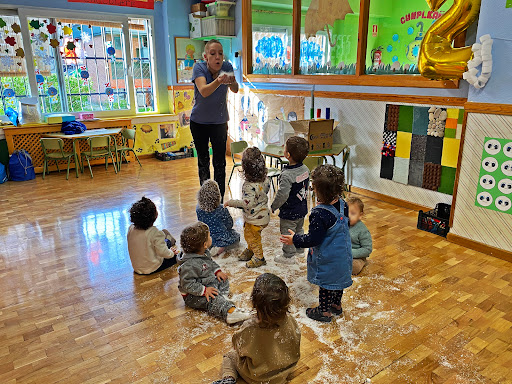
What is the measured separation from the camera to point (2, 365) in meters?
2.02

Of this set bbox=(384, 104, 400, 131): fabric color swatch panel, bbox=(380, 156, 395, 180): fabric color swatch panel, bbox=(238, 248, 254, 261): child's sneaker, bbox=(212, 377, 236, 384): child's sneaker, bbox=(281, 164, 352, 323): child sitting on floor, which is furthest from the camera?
→ bbox=(380, 156, 395, 180): fabric color swatch panel

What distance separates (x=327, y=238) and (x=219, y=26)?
5.18 meters

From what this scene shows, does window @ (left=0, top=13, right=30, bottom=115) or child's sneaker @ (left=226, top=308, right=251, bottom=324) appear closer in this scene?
child's sneaker @ (left=226, top=308, right=251, bottom=324)

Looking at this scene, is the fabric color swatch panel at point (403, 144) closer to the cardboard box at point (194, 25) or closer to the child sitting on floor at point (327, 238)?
the child sitting on floor at point (327, 238)

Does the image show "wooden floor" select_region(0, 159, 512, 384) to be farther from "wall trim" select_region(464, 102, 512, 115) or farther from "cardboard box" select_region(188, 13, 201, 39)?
"cardboard box" select_region(188, 13, 201, 39)

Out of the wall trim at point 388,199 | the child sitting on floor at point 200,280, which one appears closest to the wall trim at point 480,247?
the wall trim at point 388,199

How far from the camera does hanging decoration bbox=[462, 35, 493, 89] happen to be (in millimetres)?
2992

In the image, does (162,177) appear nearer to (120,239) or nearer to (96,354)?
(120,239)

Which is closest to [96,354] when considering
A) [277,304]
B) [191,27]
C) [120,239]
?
[277,304]

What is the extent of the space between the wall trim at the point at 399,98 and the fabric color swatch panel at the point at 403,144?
1.13 feet

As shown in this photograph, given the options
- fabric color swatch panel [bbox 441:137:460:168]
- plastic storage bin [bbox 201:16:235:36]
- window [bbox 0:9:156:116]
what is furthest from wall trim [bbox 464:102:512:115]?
window [bbox 0:9:156:116]

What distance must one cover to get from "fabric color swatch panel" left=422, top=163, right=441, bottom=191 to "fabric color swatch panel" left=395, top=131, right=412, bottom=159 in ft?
0.84

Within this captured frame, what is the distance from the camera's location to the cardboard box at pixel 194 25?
6.78 metres

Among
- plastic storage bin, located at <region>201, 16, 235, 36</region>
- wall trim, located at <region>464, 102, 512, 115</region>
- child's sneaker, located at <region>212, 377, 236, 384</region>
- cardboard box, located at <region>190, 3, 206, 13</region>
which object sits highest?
cardboard box, located at <region>190, 3, 206, 13</region>
